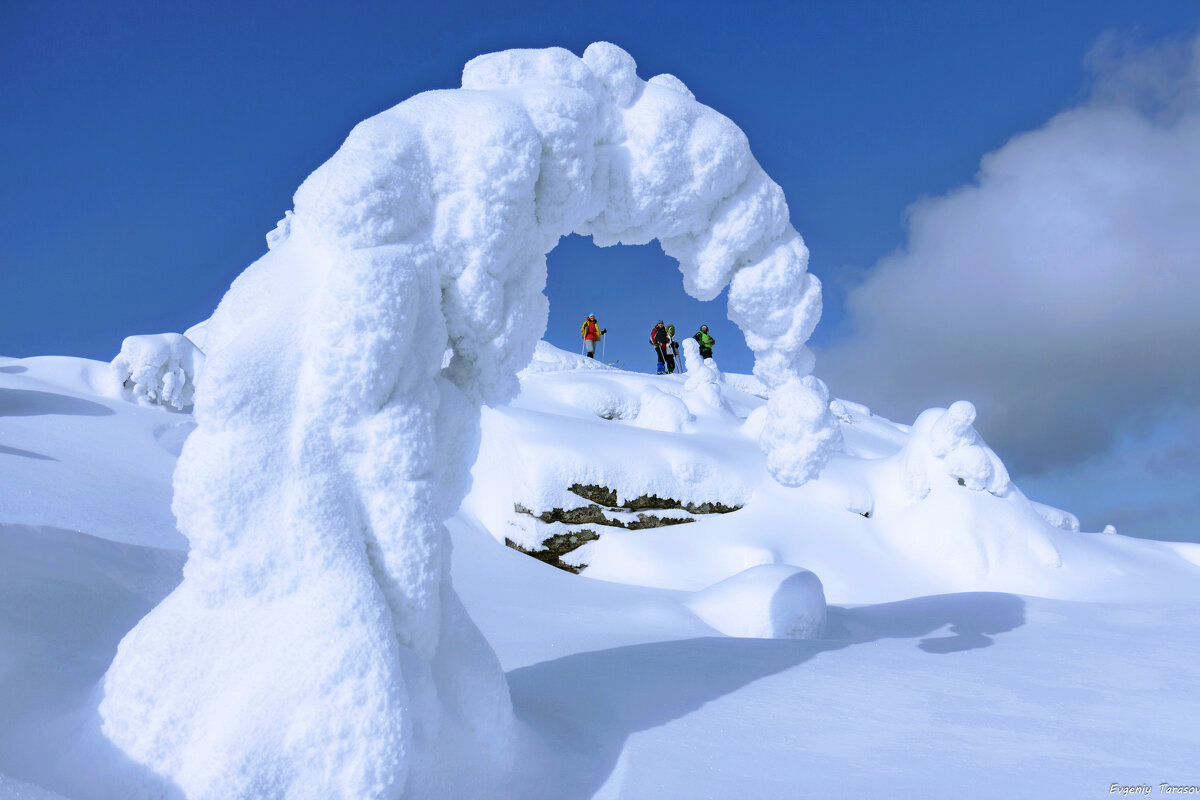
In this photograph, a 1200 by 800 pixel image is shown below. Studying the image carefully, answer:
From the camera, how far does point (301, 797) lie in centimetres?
225

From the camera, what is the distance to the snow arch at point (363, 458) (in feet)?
7.62

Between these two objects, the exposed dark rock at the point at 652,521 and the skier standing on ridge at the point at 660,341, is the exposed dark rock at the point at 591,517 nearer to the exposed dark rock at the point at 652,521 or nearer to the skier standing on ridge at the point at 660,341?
the exposed dark rock at the point at 652,521

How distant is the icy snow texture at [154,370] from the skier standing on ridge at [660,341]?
489 inches

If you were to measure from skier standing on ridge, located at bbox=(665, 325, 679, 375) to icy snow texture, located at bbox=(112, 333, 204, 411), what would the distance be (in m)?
12.6

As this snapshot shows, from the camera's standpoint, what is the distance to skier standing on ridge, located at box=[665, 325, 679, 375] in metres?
21.7

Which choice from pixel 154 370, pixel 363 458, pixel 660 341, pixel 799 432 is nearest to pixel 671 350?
pixel 660 341

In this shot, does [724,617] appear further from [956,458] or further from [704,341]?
[704,341]

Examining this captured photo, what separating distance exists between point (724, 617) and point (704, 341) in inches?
549

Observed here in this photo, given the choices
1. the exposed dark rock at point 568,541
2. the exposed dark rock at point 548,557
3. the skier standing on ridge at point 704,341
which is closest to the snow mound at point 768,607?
the exposed dark rock at point 548,557

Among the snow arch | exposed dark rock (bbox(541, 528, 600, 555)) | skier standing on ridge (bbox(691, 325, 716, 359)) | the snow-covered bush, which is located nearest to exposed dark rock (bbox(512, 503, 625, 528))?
exposed dark rock (bbox(541, 528, 600, 555))

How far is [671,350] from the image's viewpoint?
72.2 ft

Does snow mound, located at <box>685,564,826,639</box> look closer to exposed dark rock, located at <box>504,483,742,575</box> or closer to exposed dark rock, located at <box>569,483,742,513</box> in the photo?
exposed dark rock, located at <box>504,483,742,575</box>

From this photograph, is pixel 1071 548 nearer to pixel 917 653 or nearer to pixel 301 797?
pixel 917 653

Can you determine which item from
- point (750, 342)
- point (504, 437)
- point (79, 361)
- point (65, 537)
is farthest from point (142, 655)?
point (79, 361)
